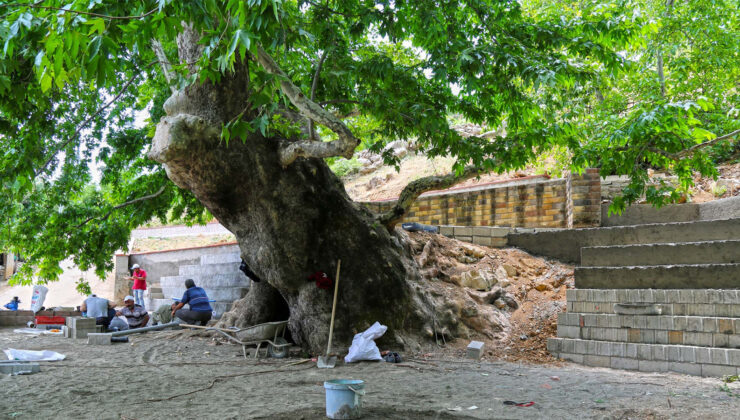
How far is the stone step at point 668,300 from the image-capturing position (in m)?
5.50

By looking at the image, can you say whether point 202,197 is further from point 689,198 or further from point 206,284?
point 689,198

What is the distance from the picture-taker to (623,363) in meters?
5.90

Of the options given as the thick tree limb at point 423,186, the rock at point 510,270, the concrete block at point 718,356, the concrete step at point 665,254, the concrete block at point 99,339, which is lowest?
the concrete block at point 99,339

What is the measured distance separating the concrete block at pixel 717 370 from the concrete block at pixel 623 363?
26.2 inches

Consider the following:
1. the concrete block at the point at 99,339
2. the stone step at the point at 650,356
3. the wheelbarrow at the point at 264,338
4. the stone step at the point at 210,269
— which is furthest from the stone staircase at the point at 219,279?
the stone step at the point at 650,356

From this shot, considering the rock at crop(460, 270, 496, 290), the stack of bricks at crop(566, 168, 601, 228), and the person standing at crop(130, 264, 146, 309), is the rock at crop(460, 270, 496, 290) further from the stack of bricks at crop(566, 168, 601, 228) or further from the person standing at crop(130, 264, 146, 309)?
the person standing at crop(130, 264, 146, 309)

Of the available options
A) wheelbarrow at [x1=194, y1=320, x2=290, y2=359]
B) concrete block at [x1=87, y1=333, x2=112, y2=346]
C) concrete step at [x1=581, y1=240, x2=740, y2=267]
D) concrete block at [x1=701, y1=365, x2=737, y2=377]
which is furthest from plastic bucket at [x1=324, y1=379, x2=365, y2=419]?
concrete block at [x1=87, y1=333, x2=112, y2=346]

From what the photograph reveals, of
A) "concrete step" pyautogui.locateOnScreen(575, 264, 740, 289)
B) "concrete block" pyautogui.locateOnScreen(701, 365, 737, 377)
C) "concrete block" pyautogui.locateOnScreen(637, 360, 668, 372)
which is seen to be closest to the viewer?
"concrete block" pyautogui.locateOnScreen(701, 365, 737, 377)

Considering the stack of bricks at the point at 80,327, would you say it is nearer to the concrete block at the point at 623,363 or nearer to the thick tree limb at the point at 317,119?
the thick tree limb at the point at 317,119

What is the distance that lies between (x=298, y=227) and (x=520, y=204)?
521 cm

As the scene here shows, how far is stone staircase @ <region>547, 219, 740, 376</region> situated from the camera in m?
5.43

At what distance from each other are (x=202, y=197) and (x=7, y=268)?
2072 centimetres

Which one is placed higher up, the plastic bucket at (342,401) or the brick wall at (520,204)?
the brick wall at (520,204)

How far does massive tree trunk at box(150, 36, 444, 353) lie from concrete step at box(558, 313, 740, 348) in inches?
77.6
